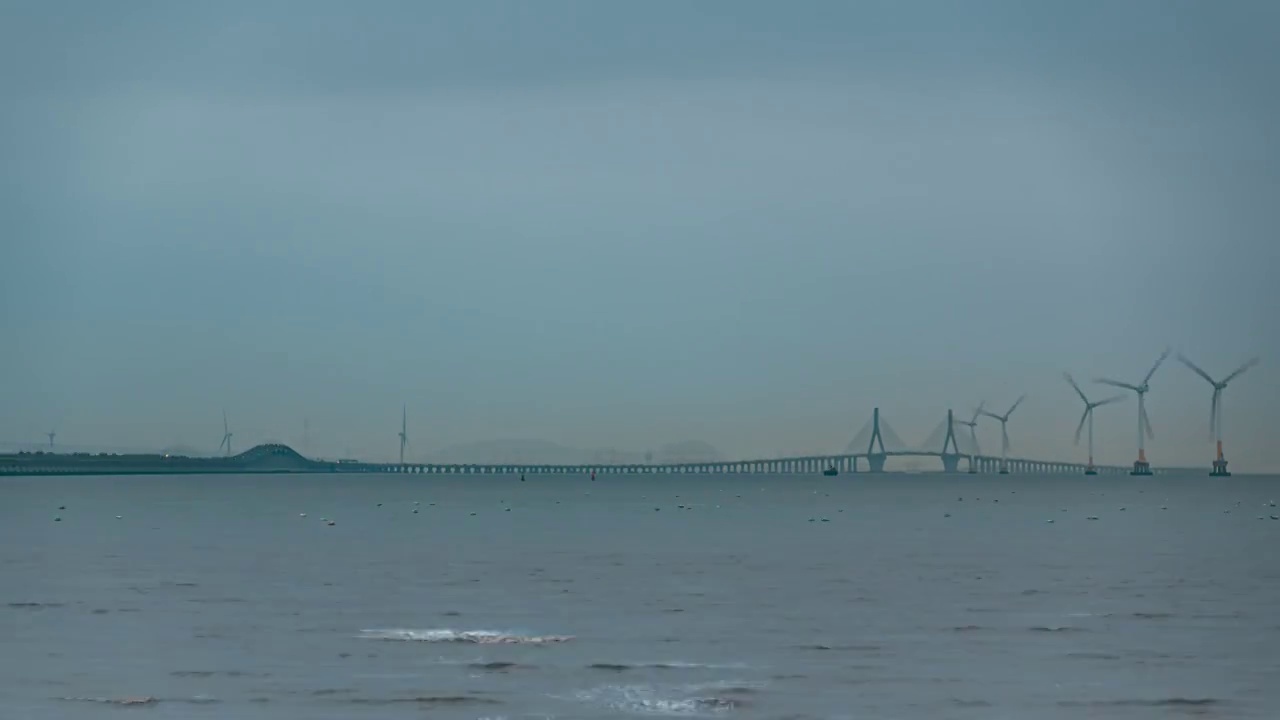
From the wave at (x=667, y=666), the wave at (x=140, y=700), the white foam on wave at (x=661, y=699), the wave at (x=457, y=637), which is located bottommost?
the wave at (x=140, y=700)

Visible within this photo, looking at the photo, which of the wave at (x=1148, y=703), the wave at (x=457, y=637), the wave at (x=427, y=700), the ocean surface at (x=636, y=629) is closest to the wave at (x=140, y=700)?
the ocean surface at (x=636, y=629)

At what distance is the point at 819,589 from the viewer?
2857 inches

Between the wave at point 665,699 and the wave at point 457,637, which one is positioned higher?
the wave at point 457,637

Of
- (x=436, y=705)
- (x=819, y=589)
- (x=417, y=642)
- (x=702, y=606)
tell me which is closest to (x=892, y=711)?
(x=436, y=705)

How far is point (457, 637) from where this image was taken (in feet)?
174

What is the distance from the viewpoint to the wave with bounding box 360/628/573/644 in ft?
170

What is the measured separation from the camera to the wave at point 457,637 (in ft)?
170

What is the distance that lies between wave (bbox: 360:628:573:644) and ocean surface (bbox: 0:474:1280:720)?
0.12 meters

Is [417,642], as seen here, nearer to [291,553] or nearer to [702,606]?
A: [702,606]

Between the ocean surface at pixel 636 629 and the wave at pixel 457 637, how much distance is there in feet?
0.39

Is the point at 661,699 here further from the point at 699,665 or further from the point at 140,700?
the point at 140,700

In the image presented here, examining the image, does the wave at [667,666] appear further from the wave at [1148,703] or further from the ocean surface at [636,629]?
the wave at [1148,703]

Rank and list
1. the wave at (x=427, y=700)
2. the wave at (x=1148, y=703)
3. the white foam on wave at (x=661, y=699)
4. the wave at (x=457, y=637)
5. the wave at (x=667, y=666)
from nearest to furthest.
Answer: the white foam on wave at (x=661, y=699)
the wave at (x=427, y=700)
the wave at (x=1148, y=703)
the wave at (x=667, y=666)
the wave at (x=457, y=637)

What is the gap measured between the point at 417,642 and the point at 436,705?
11.9 m
